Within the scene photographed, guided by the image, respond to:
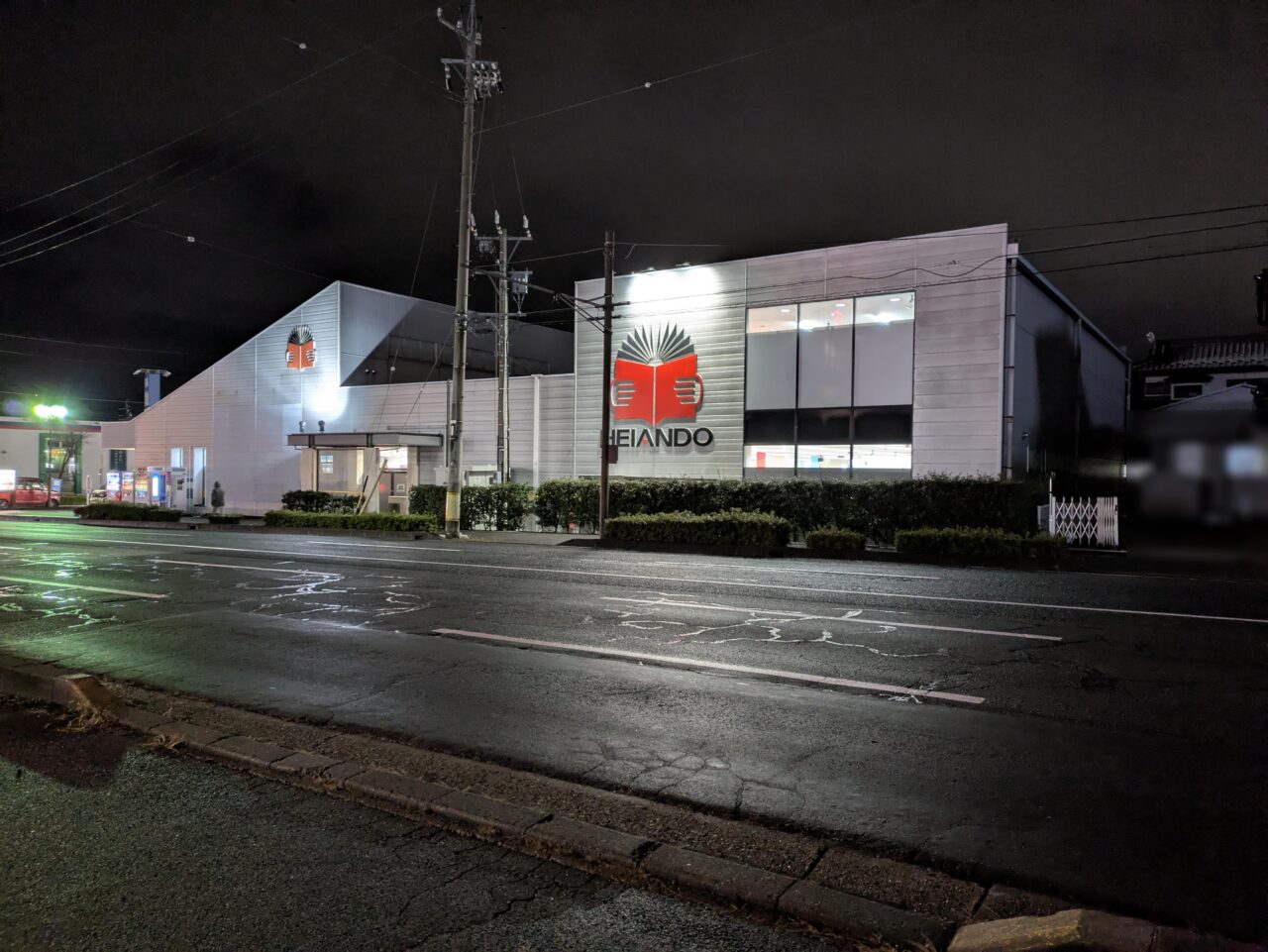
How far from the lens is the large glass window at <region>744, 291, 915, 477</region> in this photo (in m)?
24.0

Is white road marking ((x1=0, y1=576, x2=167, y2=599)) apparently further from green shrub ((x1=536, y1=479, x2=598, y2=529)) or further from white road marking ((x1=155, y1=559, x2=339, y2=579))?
green shrub ((x1=536, y1=479, x2=598, y2=529))

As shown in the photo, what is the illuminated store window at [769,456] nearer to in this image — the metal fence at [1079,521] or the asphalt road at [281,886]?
the metal fence at [1079,521]

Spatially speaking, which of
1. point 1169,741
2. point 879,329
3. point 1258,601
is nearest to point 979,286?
point 879,329

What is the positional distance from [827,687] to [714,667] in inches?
44.2

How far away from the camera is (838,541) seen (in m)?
18.7

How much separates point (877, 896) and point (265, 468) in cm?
3963

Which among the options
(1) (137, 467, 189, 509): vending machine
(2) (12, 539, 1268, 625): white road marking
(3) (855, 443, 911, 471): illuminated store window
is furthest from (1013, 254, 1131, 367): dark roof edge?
(1) (137, 467, 189, 509): vending machine

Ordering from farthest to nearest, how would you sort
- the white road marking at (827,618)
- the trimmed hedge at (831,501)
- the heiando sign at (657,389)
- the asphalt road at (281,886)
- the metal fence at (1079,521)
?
the heiando sign at (657,389) < the trimmed hedge at (831,501) < the metal fence at (1079,521) < the white road marking at (827,618) < the asphalt road at (281,886)

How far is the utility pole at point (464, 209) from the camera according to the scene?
76.8 feet

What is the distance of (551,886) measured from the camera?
11.7 ft

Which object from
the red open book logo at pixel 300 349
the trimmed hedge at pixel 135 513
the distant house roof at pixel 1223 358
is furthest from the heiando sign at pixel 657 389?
the trimmed hedge at pixel 135 513

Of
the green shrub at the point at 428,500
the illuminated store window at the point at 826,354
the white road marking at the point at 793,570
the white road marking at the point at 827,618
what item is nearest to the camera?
the white road marking at the point at 827,618

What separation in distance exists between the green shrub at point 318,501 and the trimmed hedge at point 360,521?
3638 millimetres

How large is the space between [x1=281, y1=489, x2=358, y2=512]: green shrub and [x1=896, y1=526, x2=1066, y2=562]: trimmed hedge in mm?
23626
